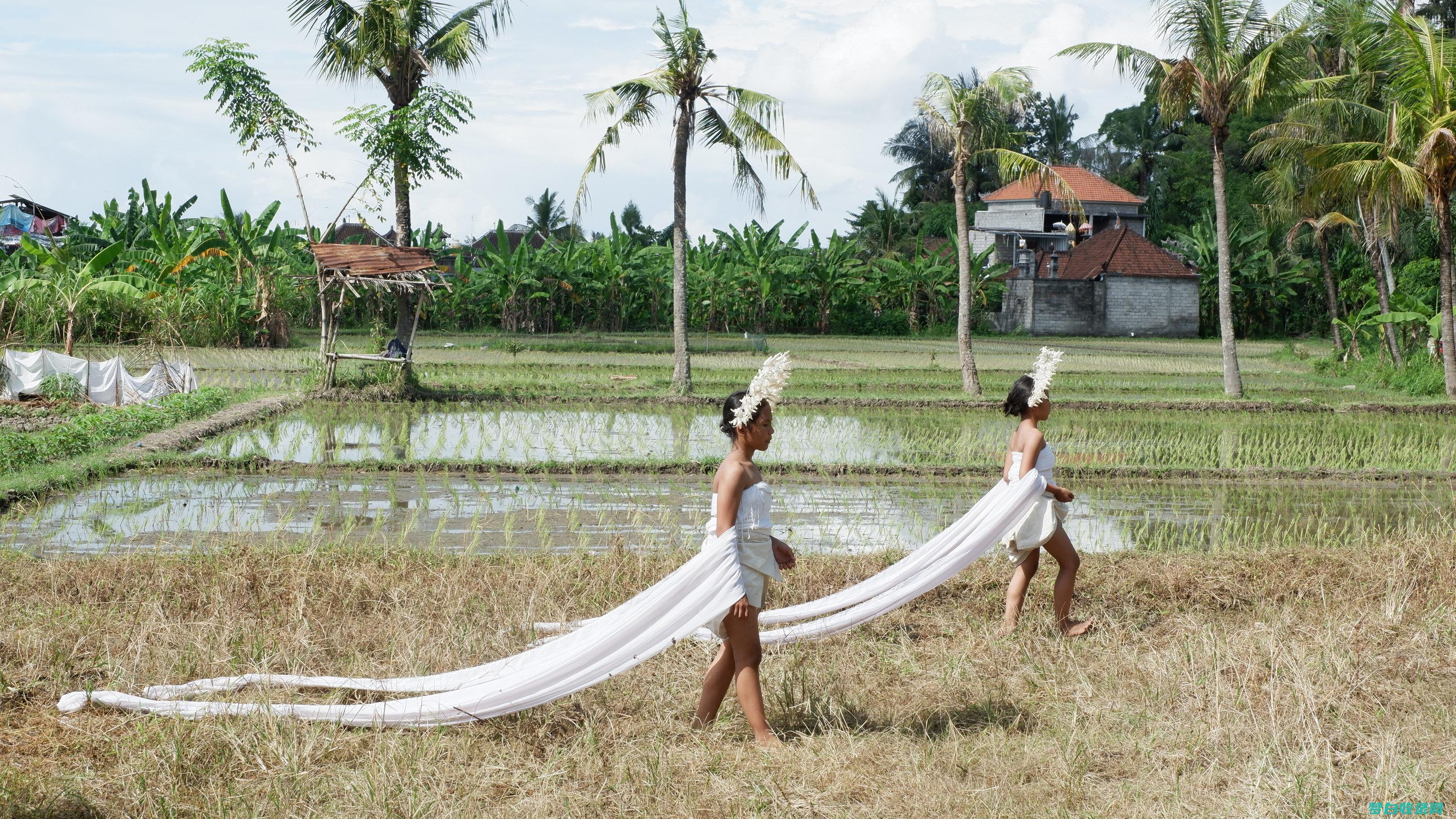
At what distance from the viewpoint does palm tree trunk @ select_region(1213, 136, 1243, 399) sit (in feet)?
60.4

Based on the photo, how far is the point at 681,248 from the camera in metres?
19.2

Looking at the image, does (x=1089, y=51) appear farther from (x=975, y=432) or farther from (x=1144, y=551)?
(x=1144, y=551)

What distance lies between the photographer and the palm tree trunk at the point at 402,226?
18047mm

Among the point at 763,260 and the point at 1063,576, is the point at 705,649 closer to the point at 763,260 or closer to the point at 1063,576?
the point at 1063,576

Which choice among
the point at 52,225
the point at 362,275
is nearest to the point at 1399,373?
Result: the point at 362,275

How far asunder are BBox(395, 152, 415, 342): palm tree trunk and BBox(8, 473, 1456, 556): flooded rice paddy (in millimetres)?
8117

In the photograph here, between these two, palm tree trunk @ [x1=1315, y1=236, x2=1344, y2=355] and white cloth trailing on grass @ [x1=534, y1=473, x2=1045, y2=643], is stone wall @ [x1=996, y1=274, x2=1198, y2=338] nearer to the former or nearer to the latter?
palm tree trunk @ [x1=1315, y1=236, x2=1344, y2=355]

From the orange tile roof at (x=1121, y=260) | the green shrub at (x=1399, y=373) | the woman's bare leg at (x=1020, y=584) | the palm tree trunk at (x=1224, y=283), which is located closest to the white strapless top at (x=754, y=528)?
the woman's bare leg at (x=1020, y=584)

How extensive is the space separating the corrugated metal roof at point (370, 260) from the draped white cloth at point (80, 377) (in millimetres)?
2555

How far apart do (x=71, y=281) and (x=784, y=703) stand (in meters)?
18.5

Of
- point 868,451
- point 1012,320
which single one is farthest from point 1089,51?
point 1012,320

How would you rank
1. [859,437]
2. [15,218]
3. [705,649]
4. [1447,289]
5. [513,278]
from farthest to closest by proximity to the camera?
[15,218]
[513,278]
[1447,289]
[859,437]
[705,649]

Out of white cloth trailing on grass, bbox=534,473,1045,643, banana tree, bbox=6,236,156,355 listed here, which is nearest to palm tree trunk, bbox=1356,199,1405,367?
white cloth trailing on grass, bbox=534,473,1045,643

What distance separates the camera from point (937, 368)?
73.3ft
